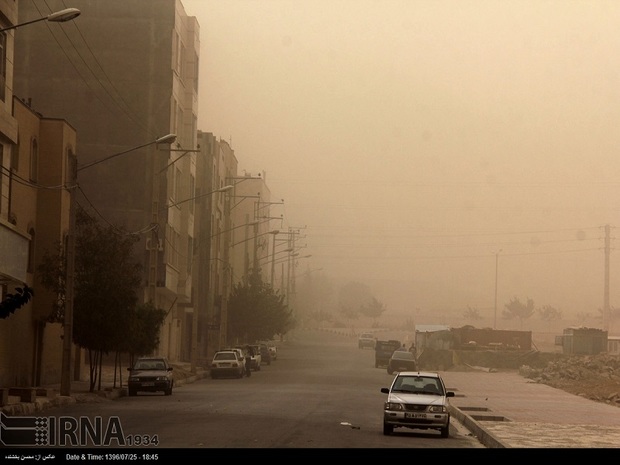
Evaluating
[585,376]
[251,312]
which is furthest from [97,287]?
[251,312]

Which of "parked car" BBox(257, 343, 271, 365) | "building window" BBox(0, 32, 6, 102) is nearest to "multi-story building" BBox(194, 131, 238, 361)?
"parked car" BBox(257, 343, 271, 365)

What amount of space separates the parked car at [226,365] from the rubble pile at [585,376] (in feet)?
59.4

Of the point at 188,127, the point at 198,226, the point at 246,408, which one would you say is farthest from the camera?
the point at 198,226

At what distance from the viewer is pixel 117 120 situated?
235ft

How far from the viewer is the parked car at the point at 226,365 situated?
215 ft

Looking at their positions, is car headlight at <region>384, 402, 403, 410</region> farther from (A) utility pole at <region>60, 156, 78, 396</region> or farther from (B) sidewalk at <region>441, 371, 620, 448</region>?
(A) utility pole at <region>60, 156, 78, 396</region>

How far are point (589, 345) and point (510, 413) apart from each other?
6890 cm

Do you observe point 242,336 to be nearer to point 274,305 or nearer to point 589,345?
point 274,305

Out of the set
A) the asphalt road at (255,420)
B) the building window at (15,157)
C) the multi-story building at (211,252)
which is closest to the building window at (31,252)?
the building window at (15,157)

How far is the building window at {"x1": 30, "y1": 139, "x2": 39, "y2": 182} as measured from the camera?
47281 millimetres

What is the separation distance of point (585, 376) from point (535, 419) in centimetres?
4054

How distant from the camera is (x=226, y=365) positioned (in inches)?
2579

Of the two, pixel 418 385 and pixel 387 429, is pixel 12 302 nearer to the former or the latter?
pixel 387 429
